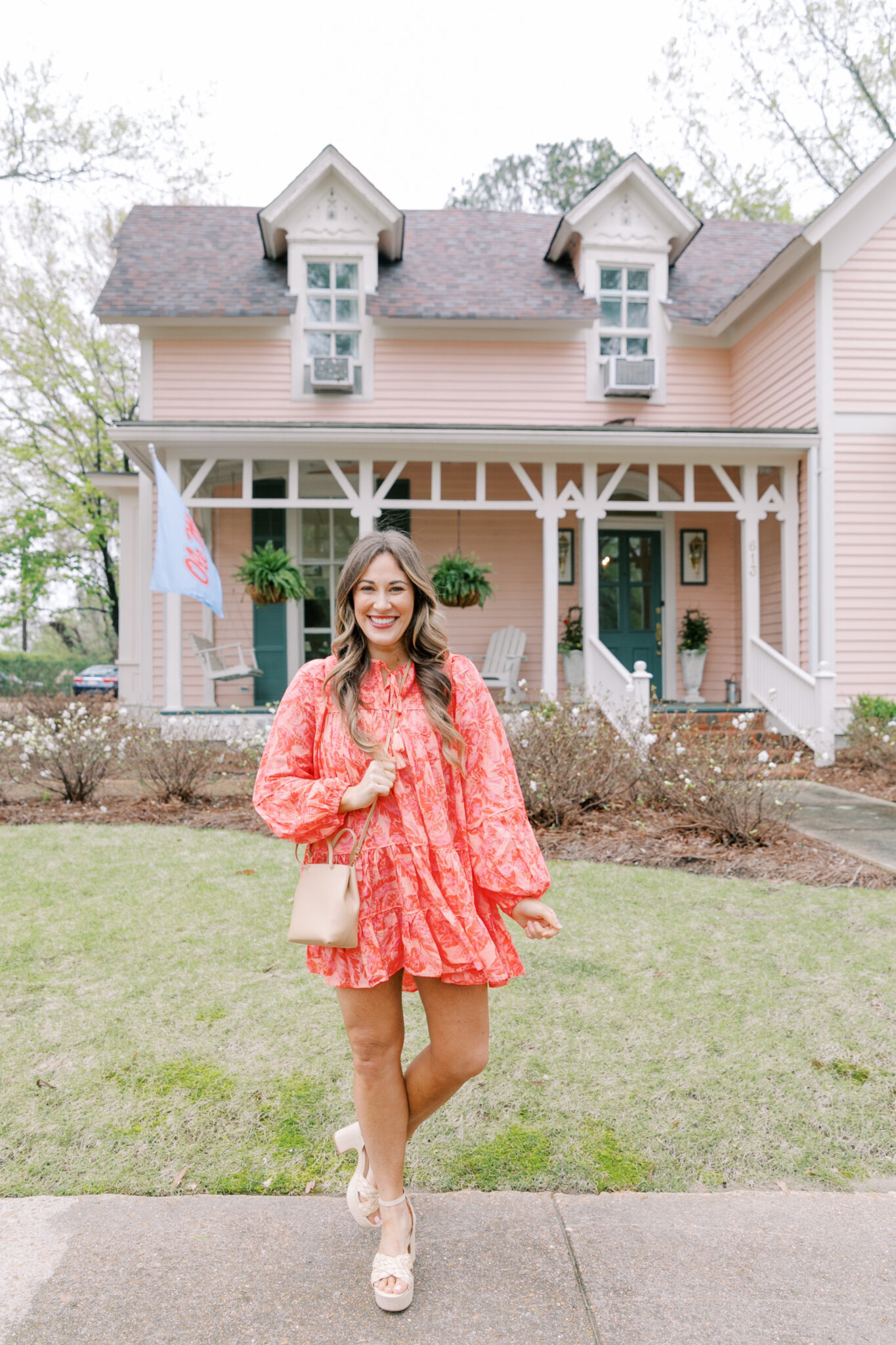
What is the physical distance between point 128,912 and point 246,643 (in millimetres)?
7984

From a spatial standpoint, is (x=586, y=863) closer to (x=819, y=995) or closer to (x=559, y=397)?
(x=819, y=995)

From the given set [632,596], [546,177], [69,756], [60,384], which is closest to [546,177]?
[546,177]

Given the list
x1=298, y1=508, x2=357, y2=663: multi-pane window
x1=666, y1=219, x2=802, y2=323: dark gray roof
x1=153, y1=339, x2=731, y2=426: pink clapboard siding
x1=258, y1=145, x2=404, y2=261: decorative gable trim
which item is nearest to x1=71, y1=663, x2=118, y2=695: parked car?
x1=298, y1=508, x2=357, y2=663: multi-pane window

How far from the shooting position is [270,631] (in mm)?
12234

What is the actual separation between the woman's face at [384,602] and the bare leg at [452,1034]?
2.62 feet

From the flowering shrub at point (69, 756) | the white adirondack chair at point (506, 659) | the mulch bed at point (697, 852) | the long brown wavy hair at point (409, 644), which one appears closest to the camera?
the long brown wavy hair at point (409, 644)

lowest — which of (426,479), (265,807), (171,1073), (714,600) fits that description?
(171,1073)

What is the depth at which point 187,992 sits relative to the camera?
361 centimetres

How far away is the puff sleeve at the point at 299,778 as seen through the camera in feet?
6.45

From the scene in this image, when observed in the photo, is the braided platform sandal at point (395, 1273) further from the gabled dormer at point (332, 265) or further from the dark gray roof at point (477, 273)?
the dark gray roof at point (477, 273)

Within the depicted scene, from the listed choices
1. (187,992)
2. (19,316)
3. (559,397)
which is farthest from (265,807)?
(19,316)

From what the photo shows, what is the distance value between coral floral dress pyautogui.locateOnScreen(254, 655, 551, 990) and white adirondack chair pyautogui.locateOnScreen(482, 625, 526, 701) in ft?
29.7

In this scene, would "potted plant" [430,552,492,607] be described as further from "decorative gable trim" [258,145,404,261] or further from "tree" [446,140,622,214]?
"tree" [446,140,622,214]

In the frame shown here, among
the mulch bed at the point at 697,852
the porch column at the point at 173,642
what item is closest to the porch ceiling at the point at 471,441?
the porch column at the point at 173,642
